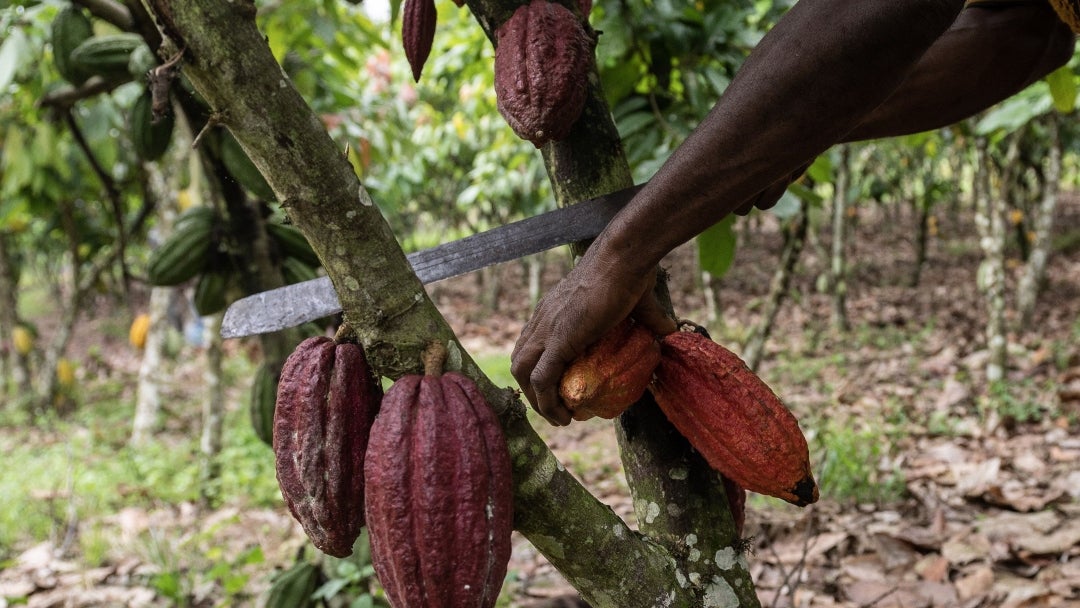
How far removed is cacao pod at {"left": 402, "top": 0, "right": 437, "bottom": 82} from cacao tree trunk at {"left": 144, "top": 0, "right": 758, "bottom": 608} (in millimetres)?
415

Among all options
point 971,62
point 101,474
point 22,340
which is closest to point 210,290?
point 971,62

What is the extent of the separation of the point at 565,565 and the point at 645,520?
0.22m

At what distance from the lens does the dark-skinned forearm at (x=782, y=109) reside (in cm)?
74

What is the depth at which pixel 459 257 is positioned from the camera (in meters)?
1.03

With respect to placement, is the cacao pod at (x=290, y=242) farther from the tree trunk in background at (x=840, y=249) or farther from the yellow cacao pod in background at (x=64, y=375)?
the yellow cacao pod in background at (x=64, y=375)

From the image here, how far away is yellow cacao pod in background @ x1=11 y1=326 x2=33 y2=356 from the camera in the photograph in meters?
6.28

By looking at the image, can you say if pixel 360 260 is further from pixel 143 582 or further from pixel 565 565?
pixel 143 582

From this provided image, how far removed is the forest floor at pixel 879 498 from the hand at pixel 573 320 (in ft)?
1.58

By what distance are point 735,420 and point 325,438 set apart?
47 cm

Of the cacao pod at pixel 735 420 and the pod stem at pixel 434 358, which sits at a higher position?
the pod stem at pixel 434 358

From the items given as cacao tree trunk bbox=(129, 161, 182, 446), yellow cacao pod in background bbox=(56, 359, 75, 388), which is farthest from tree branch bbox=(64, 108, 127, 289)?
yellow cacao pod in background bbox=(56, 359, 75, 388)

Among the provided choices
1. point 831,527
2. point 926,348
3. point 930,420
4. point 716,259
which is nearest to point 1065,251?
point 926,348

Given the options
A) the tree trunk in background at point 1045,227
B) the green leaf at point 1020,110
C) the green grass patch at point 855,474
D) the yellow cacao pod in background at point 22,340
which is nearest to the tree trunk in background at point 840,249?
the tree trunk in background at point 1045,227

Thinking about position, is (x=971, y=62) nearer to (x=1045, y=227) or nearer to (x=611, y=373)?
(x=611, y=373)
